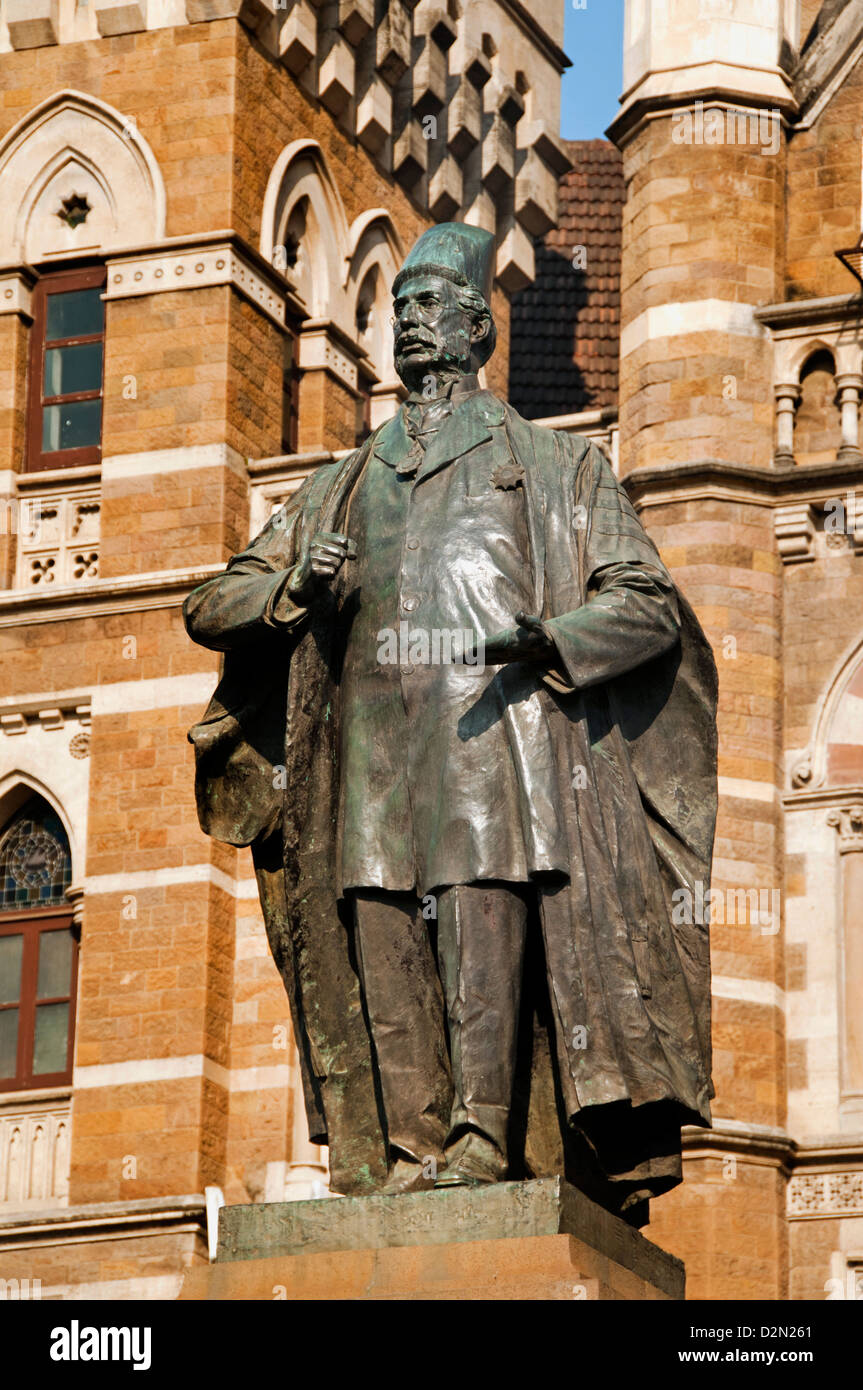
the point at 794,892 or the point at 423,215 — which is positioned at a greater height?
the point at 423,215

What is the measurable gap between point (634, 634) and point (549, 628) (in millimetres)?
252

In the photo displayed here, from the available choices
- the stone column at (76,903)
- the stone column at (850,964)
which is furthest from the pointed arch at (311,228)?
the stone column at (850,964)

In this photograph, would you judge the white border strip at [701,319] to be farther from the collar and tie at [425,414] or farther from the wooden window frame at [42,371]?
the collar and tie at [425,414]

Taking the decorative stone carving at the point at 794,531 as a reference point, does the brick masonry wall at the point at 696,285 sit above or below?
above

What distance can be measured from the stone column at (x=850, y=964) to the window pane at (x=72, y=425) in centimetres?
617

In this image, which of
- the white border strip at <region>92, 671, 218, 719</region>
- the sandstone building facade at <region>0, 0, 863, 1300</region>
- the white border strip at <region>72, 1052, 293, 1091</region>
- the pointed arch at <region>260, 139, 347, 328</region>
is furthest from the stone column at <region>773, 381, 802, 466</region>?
the white border strip at <region>72, 1052, 293, 1091</region>

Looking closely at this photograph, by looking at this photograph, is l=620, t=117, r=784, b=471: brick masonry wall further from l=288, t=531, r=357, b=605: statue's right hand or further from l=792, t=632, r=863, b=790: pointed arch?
l=288, t=531, r=357, b=605: statue's right hand

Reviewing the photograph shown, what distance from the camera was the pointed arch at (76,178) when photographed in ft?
70.0

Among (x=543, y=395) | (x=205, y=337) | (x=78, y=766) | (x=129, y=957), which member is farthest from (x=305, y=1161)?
(x=543, y=395)

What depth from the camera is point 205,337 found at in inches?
819

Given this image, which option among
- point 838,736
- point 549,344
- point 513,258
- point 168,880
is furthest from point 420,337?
point 549,344

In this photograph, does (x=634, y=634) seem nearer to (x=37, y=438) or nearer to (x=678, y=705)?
(x=678, y=705)

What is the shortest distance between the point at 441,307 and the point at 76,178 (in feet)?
48.8
